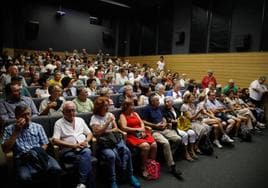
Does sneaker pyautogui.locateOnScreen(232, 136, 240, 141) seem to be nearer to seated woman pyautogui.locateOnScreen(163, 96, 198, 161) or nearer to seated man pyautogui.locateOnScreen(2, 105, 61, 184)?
seated woman pyautogui.locateOnScreen(163, 96, 198, 161)

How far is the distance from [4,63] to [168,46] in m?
6.22

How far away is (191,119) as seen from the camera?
140 inches

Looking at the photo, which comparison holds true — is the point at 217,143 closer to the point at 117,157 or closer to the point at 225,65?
the point at 117,157

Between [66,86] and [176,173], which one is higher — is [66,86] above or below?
above

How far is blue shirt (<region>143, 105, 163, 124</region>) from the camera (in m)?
3.11

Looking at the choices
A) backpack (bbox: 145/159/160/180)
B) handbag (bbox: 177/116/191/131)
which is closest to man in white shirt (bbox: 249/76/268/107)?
handbag (bbox: 177/116/191/131)

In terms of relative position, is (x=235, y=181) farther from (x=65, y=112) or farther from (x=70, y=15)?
(x=70, y=15)

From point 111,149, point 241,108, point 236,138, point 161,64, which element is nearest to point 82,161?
point 111,149

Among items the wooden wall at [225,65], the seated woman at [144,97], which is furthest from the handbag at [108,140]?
the wooden wall at [225,65]

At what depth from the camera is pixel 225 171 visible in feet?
9.32

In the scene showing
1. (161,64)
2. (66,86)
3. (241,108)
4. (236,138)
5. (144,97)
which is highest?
(161,64)

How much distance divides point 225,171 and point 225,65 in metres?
5.13

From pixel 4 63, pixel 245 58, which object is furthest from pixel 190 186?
pixel 4 63

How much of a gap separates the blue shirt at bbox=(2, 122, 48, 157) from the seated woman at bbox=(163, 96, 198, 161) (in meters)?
1.82
